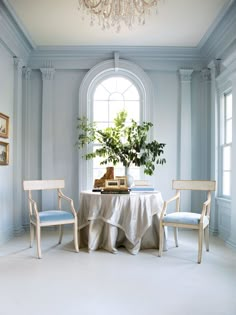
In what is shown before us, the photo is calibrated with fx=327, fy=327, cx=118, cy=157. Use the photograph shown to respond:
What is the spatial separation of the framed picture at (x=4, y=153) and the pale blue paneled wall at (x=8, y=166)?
8cm

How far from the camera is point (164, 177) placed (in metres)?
6.02

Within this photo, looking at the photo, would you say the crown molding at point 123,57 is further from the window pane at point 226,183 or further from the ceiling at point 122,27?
the window pane at point 226,183

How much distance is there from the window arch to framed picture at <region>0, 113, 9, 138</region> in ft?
4.52

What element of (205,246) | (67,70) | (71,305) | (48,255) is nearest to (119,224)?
(48,255)

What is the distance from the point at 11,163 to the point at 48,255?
6.11 ft

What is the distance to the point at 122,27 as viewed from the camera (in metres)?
5.08

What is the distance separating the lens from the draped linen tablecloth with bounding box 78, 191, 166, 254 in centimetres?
422

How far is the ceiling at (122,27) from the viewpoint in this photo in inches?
174

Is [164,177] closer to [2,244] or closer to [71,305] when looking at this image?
[2,244]

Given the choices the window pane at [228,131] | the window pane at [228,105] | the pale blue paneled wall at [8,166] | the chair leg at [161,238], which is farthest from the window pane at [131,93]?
the chair leg at [161,238]

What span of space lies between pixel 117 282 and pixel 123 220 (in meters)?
1.20

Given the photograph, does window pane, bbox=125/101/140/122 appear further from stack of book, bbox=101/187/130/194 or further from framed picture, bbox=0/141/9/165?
framed picture, bbox=0/141/9/165

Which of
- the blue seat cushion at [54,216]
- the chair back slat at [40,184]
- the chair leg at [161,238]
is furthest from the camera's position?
the chair back slat at [40,184]

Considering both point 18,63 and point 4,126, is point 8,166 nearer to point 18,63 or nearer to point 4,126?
point 4,126
